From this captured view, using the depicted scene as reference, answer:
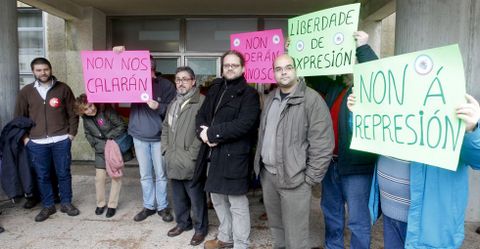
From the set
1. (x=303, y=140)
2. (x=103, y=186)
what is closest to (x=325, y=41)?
(x=303, y=140)

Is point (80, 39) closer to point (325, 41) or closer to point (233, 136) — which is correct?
point (233, 136)

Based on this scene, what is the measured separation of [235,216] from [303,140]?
1.01m

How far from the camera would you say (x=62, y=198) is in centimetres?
429

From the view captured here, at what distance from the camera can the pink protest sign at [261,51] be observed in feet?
11.4

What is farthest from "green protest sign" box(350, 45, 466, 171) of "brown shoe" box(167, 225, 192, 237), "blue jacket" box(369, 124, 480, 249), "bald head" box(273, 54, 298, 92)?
"brown shoe" box(167, 225, 192, 237)

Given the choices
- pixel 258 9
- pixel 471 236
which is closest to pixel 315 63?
pixel 471 236

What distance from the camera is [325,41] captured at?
267 cm

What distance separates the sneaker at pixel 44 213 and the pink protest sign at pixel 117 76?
1517 millimetres

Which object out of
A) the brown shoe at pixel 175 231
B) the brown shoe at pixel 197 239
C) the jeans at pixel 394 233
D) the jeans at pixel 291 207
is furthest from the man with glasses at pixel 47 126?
the jeans at pixel 394 233

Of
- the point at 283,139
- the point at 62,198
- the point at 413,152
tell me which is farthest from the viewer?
the point at 62,198

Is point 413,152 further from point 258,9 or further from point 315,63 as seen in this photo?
point 258,9

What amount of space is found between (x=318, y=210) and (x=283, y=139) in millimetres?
2228

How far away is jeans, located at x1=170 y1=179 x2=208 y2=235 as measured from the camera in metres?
3.42

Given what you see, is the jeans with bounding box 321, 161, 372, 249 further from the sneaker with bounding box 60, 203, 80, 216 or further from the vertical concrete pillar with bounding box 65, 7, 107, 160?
the vertical concrete pillar with bounding box 65, 7, 107, 160
